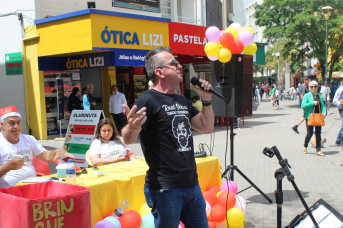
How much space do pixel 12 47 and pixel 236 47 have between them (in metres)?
9.92

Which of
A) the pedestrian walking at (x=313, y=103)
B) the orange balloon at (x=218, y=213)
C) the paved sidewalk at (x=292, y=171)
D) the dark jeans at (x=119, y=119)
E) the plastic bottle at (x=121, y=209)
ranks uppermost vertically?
the pedestrian walking at (x=313, y=103)

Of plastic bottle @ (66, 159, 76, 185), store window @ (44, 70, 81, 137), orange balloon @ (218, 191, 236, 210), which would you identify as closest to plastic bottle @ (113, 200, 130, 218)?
plastic bottle @ (66, 159, 76, 185)

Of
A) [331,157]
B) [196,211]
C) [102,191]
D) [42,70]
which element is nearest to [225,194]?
[102,191]

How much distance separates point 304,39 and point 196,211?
27216 millimetres

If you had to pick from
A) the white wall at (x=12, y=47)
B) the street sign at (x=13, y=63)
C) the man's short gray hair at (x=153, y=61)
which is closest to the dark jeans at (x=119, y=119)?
the white wall at (x=12, y=47)

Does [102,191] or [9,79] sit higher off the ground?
[9,79]

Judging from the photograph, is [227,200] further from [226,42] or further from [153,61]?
[226,42]

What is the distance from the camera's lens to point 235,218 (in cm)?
420

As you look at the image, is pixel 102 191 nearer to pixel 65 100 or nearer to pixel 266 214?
pixel 266 214

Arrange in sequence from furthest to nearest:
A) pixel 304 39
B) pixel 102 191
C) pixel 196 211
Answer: pixel 304 39 → pixel 102 191 → pixel 196 211

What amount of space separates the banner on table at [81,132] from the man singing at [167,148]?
202 inches

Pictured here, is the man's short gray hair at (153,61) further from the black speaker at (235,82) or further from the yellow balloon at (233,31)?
the yellow balloon at (233,31)

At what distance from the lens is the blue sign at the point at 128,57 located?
37.4ft

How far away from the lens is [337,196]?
226 inches
